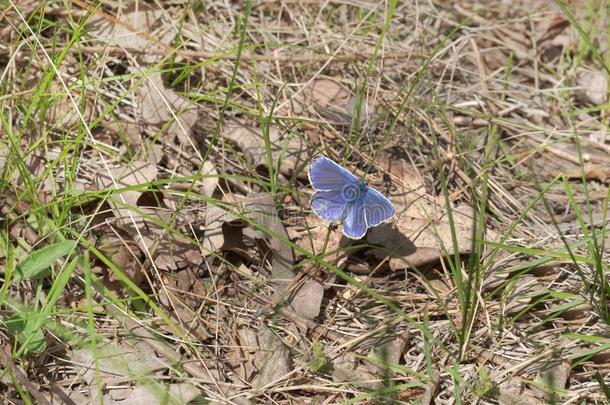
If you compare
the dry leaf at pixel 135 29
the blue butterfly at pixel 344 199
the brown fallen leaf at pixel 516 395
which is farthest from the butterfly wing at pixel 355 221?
the dry leaf at pixel 135 29

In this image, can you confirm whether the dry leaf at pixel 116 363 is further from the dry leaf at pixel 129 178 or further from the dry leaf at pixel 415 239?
A: the dry leaf at pixel 415 239

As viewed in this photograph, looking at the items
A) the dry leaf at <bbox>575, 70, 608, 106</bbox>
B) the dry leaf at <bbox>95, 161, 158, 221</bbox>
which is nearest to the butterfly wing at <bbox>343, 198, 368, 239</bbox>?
the dry leaf at <bbox>95, 161, 158, 221</bbox>

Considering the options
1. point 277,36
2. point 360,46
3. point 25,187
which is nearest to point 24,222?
point 25,187

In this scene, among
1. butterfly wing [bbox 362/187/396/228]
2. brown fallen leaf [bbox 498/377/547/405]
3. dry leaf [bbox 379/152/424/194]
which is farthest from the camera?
dry leaf [bbox 379/152/424/194]

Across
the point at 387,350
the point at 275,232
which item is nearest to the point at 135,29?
the point at 275,232

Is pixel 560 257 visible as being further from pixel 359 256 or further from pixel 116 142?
pixel 116 142

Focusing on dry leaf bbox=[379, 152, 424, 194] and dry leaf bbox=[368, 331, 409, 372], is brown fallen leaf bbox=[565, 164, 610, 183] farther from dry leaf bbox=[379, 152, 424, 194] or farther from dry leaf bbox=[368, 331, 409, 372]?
dry leaf bbox=[368, 331, 409, 372]
